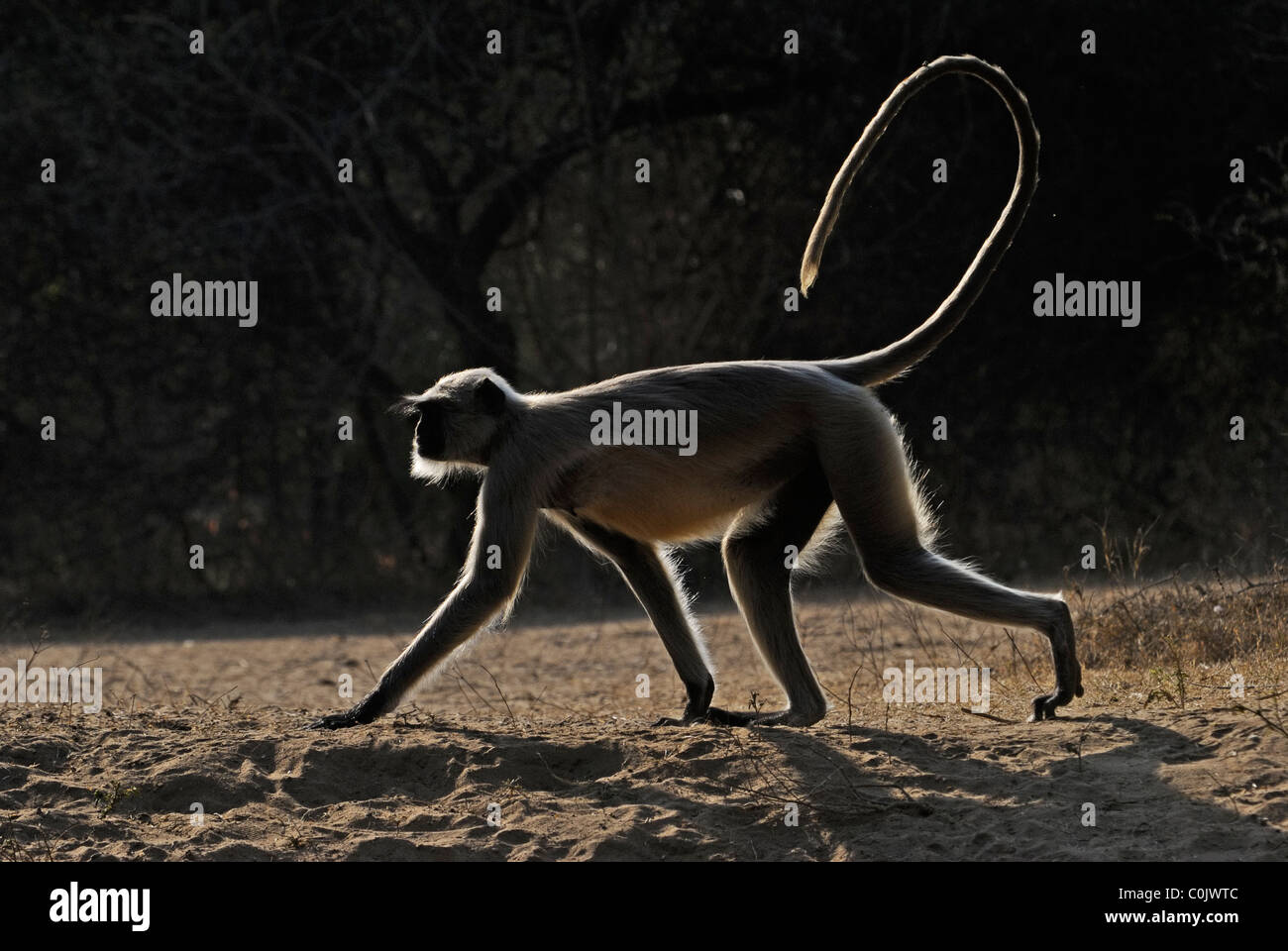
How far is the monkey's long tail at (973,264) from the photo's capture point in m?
5.95

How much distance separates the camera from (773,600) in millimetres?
6043

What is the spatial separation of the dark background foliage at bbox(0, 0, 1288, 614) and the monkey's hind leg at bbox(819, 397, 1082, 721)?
7.47 meters

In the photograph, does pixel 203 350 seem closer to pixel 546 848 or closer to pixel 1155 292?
pixel 1155 292

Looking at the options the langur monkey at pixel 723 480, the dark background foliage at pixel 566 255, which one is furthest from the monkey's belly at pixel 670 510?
the dark background foliage at pixel 566 255

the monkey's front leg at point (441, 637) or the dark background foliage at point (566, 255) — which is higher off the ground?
the dark background foliage at point (566, 255)

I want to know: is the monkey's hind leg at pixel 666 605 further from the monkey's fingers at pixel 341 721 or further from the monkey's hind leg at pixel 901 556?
the monkey's fingers at pixel 341 721

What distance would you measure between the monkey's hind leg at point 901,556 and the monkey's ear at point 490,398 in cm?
122

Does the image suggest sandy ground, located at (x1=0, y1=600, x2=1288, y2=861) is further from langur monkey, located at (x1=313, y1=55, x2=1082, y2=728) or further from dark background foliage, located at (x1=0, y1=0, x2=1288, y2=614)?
dark background foliage, located at (x1=0, y1=0, x2=1288, y2=614)

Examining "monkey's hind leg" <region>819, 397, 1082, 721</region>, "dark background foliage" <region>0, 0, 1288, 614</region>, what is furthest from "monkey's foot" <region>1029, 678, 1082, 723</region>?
"dark background foliage" <region>0, 0, 1288, 614</region>

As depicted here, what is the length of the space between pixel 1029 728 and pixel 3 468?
11.3m

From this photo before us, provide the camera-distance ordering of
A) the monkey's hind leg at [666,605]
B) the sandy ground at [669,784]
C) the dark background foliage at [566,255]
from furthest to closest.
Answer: the dark background foliage at [566,255], the monkey's hind leg at [666,605], the sandy ground at [669,784]

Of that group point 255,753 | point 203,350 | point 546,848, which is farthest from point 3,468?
point 546,848

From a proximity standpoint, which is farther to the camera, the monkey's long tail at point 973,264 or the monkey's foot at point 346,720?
the monkey's long tail at point 973,264

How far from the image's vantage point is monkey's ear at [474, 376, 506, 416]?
5828 millimetres
